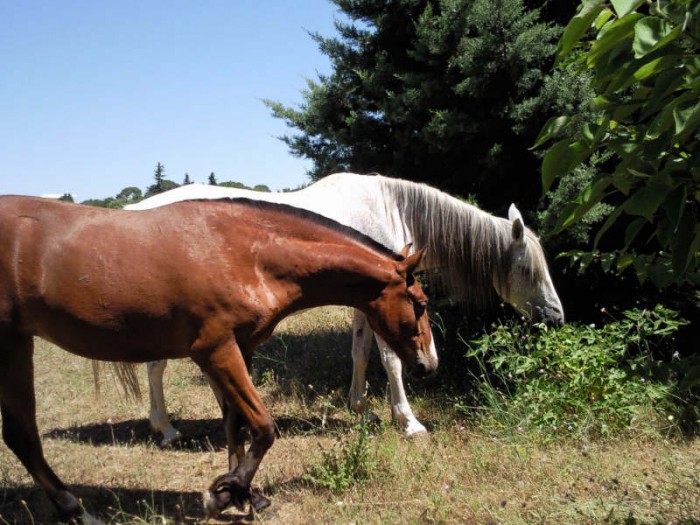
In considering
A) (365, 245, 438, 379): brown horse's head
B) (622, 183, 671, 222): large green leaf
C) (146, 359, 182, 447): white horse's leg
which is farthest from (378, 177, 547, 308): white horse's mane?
(622, 183, 671, 222): large green leaf

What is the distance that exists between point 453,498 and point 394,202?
8.97 feet

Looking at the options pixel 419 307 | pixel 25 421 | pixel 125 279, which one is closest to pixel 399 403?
pixel 419 307

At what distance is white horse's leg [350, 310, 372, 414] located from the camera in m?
5.57

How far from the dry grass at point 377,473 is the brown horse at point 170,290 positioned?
527 mm

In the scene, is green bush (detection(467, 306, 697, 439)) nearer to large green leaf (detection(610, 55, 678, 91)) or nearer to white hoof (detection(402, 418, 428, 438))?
white hoof (detection(402, 418, 428, 438))

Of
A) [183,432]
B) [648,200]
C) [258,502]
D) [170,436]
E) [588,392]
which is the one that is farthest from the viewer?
[183,432]

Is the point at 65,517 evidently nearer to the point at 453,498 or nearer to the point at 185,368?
the point at 453,498

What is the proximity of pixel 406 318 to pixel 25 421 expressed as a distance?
7.34 feet

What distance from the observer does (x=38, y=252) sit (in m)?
3.15

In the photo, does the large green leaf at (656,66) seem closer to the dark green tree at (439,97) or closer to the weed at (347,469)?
the weed at (347,469)

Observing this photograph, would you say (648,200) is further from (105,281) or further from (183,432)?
(183,432)

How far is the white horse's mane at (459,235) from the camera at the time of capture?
527 cm

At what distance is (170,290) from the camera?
318 centimetres

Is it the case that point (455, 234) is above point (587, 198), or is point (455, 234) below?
below
